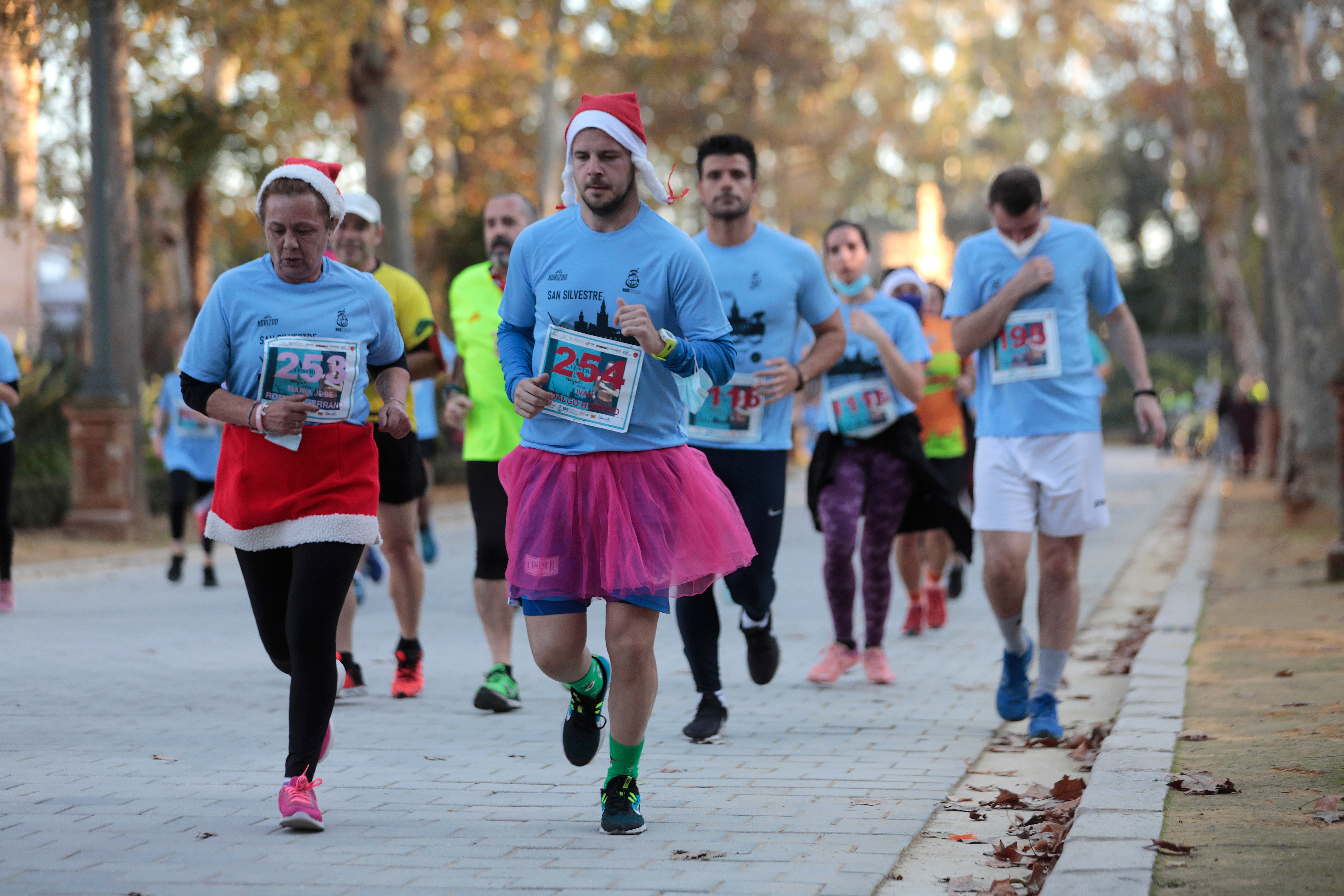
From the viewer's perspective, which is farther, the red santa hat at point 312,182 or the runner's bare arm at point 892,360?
the runner's bare arm at point 892,360

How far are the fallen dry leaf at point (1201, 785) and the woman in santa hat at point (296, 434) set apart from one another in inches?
101

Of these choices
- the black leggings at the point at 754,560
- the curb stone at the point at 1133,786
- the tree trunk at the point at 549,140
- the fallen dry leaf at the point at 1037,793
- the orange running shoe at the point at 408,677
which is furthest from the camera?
the tree trunk at the point at 549,140

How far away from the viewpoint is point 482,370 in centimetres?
730

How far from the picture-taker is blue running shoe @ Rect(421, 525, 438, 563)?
1403 cm

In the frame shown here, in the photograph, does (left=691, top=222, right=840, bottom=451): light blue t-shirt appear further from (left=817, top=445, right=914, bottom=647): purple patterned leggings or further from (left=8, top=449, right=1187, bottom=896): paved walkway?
(left=817, top=445, right=914, bottom=647): purple patterned leggings

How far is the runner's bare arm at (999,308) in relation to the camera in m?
6.12

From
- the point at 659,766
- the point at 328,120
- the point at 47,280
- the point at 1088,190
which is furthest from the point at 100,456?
the point at 1088,190

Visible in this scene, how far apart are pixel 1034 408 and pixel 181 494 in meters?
8.74

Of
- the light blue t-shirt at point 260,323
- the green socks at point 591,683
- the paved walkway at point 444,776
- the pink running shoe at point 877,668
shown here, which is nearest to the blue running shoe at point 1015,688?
the paved walkway at point 444,776

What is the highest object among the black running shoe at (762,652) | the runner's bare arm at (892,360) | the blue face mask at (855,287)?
the blue face mask at (855,287)

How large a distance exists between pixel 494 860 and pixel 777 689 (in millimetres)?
3440

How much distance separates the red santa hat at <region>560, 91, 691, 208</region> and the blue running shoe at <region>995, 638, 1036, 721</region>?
255cm

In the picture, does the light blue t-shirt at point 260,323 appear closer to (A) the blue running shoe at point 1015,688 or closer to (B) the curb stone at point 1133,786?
(B) the curb stone at point 1133,786

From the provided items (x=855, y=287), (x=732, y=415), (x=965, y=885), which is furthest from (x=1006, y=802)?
(x=855, y=287)
